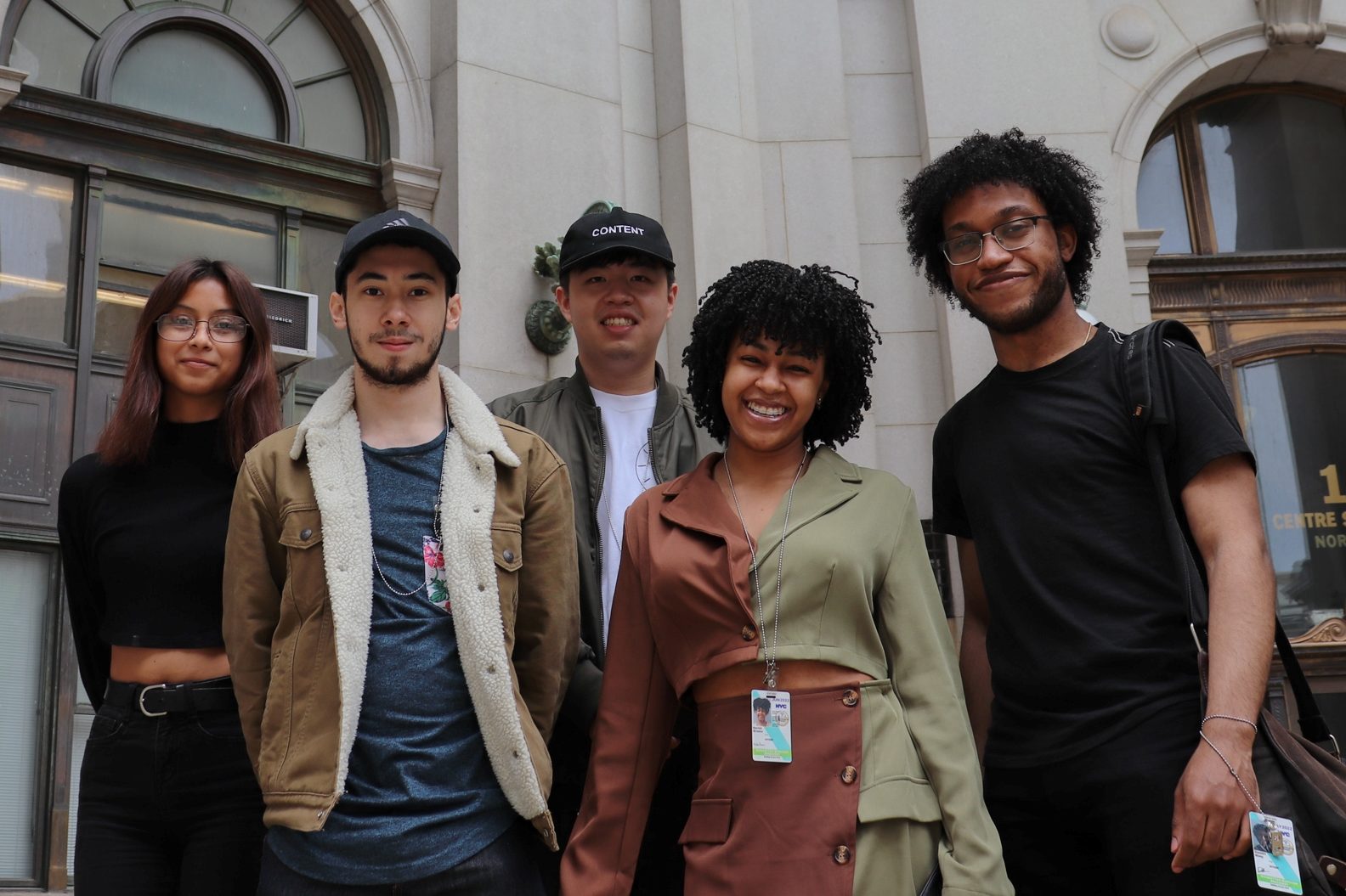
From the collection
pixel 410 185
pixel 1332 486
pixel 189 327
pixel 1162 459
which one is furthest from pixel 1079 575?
pixel 1332 486

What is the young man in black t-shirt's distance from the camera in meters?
3.29

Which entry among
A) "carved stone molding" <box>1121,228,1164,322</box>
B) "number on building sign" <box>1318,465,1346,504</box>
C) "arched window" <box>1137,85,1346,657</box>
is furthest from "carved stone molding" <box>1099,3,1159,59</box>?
"number on building sign" <box>1318,465,1346,504</box>

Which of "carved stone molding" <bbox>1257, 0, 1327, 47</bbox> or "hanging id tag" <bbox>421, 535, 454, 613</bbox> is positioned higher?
"carved stone molding" <bbox>1257, 0, 1327, 47</bbox>

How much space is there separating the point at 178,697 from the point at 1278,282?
7821 millimetres

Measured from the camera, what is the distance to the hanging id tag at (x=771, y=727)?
3195 mm

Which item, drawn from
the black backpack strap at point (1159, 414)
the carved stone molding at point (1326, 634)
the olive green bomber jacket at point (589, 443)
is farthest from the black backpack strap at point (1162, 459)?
the carved stone molding at point (1326, 634)

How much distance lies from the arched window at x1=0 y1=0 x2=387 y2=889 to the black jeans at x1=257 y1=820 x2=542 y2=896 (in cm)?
350

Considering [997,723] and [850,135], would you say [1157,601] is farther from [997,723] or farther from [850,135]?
[850,135]

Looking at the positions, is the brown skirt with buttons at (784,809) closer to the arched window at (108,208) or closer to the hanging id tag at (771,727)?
the hanging id tag at (771,727)

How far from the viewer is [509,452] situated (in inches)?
140

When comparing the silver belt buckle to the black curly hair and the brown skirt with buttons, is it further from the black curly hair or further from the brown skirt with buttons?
the black curly hair

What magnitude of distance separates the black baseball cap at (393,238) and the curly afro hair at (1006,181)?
1403mm

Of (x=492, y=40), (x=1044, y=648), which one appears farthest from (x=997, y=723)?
(x=492, y=40)

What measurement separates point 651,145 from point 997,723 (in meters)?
5.44
